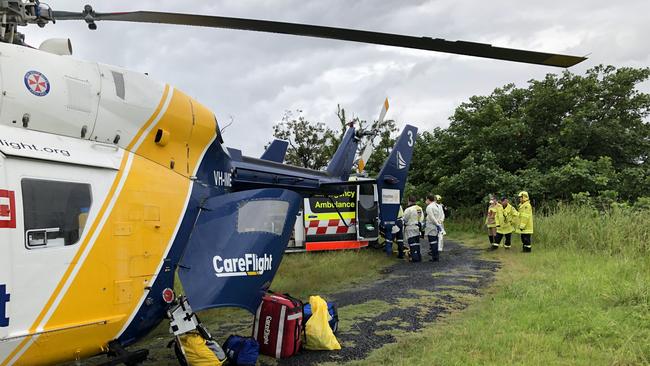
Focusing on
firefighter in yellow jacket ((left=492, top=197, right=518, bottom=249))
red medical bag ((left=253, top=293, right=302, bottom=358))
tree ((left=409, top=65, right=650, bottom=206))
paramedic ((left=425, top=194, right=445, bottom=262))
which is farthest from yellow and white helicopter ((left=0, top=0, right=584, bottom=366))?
tree ((left=409, top=65, right=650, bottom=206))

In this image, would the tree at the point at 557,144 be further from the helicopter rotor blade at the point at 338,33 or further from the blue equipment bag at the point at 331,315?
the helicopter rotor blade at the point at 338,33

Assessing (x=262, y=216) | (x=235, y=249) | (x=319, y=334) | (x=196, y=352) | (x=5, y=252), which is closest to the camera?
(x=5, y=252)

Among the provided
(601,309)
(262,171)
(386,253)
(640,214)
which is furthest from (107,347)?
(640,214)

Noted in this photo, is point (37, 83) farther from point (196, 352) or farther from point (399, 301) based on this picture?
point (399, 301)

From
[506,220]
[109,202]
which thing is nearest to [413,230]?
[506,220]

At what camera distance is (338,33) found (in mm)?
3379

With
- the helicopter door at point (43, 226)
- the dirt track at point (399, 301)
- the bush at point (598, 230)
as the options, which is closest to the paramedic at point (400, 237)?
the dirt track at point (399, 301)

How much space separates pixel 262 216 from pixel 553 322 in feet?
11.8

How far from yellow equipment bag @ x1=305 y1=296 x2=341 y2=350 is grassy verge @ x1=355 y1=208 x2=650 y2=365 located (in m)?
0.51

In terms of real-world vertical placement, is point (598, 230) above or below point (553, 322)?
above

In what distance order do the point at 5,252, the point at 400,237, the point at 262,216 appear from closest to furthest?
the point at 5,252
the point at 262,216
the point at 400,237

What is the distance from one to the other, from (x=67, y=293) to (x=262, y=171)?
402cm

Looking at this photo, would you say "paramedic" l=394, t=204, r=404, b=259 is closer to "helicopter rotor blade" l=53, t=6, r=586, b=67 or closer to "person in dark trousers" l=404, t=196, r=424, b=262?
"person in dark trousers" l=404, t=196, r=424, b=262

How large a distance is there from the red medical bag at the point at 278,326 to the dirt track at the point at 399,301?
5.6 inches
